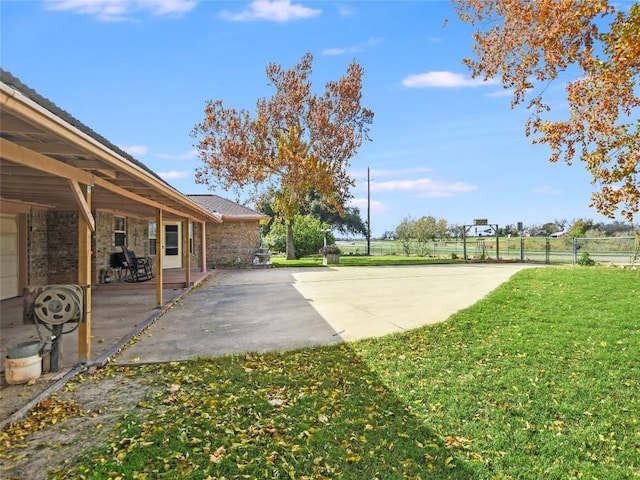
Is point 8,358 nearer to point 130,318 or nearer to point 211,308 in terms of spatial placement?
point 130,318

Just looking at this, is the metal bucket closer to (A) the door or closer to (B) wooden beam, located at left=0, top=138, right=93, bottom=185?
(B) wooden beam, located at left=0, top=138, right=93, bottom=185

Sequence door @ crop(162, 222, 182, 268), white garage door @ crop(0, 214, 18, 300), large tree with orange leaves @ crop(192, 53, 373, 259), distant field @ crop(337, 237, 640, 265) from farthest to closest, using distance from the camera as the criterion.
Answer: large tree with orange leaves @ crop(192, 53, 373, 259)
distant field @ crop(337, 237, 640, 265)
door @ crop(162, 222, 182, 268)
white garage door @ crop(0, 214, 18, 300)

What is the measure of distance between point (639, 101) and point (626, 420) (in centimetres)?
563

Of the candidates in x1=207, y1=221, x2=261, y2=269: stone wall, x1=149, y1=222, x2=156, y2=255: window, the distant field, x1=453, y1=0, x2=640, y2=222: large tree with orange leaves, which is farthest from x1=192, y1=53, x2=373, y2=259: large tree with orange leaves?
x1=453, y1=0, x2=640, y2=222: large tree with orange leaves

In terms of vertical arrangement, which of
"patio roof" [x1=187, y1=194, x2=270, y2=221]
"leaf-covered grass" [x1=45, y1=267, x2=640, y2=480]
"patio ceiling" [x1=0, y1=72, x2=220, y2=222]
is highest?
"patio roof" [x1=187, y1=194, x2=270, y2=221]

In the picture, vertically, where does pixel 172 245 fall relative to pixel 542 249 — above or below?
above

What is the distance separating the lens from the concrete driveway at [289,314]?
5730 mm

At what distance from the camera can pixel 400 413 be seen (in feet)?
11.9

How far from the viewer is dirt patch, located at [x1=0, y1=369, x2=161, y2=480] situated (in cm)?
277

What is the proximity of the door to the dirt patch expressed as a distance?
41.9 ft

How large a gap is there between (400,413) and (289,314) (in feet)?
14.7

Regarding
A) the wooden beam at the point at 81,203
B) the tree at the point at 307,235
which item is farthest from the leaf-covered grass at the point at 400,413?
A: the tree at the point at 307,235

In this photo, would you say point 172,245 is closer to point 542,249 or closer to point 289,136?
point 289,136

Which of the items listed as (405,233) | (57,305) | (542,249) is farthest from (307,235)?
(57,305)
